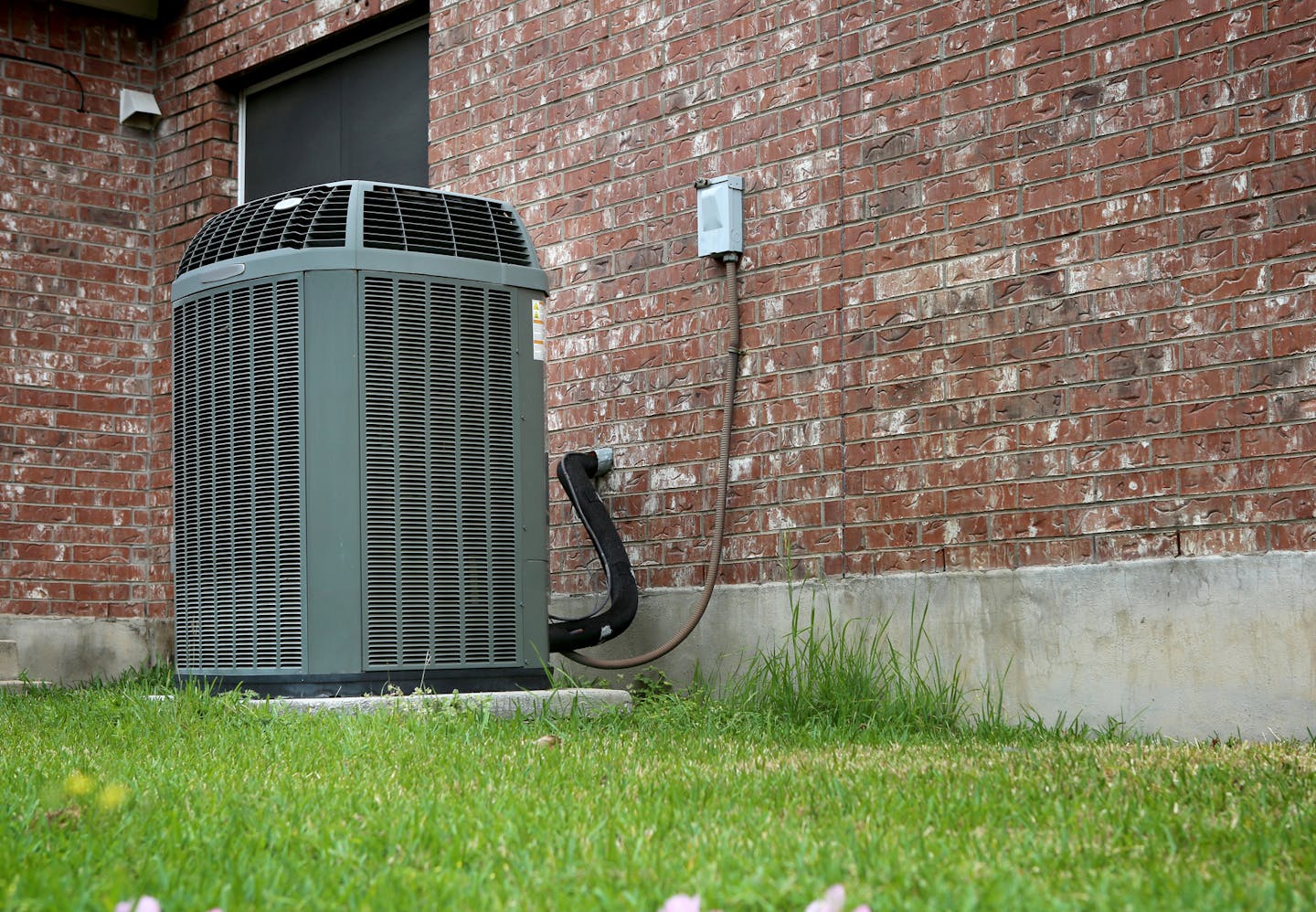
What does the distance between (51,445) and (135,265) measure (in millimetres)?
1144

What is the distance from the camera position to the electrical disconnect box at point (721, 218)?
18.0ft

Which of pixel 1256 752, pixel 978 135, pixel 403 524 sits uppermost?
pixel 978 135

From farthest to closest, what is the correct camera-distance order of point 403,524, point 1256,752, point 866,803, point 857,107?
1. point 857,107
2. point 403,524
3. point 1256,752
4. point 866,803

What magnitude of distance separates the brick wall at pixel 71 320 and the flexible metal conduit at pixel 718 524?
3.71 m

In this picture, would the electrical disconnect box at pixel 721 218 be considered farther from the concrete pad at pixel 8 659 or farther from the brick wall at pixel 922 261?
the concrete pad at pixel 8 659

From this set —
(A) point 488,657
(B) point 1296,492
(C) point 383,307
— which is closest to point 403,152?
(C) point 383,307

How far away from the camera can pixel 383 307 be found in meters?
4.71

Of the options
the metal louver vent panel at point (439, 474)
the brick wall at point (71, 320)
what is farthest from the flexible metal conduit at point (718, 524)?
the brick wall at point (71, 320)

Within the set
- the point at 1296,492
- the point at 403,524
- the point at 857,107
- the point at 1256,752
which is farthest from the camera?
the point at 857,107

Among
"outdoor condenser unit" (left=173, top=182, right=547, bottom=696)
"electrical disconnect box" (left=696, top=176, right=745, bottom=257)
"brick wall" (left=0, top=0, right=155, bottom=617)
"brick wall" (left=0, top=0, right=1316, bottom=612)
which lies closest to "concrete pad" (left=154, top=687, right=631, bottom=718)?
"outdoor condenser unit" (left=173, top=182, right=547, bottom=696)

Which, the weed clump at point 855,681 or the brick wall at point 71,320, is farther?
the brick wall at point 71,320

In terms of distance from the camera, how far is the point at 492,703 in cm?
461

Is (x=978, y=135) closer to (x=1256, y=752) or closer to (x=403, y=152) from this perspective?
(x=1256, y=752)

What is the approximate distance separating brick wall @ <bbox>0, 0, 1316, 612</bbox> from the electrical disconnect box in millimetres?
61
